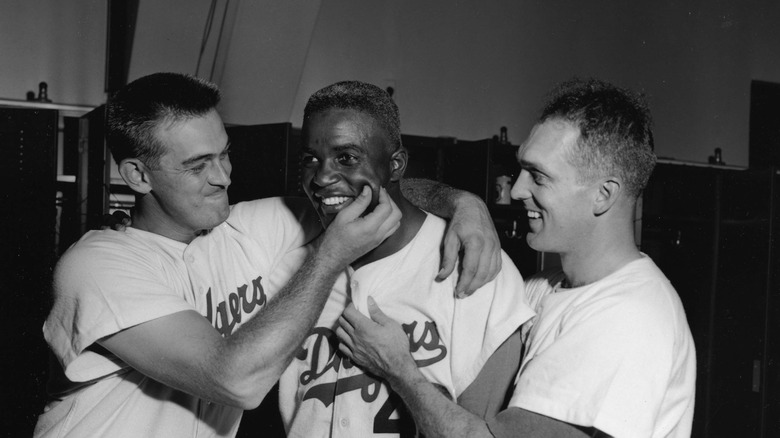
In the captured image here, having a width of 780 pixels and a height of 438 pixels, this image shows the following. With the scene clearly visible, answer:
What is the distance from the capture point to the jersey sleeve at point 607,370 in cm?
156

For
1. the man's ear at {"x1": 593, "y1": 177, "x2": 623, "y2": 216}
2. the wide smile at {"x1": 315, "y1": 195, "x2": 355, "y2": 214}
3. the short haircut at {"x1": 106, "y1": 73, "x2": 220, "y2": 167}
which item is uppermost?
the short haircut at {"x1": 106, "y1": 73, "x2": 220, "y2": 167}

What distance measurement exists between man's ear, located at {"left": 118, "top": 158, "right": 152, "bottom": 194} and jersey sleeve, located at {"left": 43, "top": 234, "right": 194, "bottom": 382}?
8.6 inches

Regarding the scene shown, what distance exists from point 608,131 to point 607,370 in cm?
62

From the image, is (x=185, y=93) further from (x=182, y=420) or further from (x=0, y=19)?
(x=0, y=19)

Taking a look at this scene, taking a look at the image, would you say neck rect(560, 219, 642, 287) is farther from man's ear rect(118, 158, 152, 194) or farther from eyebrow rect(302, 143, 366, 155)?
man's ear rect(118, 158, 152, 194)

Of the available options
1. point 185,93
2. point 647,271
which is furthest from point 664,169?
point 185,93

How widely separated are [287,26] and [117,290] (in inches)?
133

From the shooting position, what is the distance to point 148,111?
193 centimetres

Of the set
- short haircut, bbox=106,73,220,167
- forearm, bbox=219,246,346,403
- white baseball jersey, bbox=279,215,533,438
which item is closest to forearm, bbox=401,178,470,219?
white baseball jersey, bbox=279,215,533,438

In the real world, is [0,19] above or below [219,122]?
above

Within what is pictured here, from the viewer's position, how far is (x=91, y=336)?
1.68m

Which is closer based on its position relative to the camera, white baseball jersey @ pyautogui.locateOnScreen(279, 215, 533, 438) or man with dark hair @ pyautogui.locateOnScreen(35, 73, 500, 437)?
man with dark hair @ pyautogui.locateOnScreen(35, 73, 500, 437)

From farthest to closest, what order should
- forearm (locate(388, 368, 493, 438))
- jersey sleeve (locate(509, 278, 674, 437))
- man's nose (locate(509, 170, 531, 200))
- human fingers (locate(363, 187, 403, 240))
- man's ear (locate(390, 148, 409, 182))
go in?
man's ear (locate(390, 148, 409, 182))
man's nose (locate(509, 170, 531, 200))
human fingers (locate(363, 187, 403, 240))
forearm (locate(388, 368, 493, 438))
jersey sleeve (locate(509, 278, 674, 437))

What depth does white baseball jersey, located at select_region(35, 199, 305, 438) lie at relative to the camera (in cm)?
171
